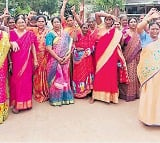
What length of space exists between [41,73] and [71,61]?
0.70 m

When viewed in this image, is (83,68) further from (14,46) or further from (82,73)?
(14,46)

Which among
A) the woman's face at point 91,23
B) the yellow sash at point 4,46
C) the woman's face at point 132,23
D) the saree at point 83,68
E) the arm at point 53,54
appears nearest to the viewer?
the yellow sash at point 4,46

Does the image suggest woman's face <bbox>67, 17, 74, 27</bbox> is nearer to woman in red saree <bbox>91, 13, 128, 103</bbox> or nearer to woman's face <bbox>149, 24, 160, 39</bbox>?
woman in red saree <bbox>91, 13, 128, 103</bbox>

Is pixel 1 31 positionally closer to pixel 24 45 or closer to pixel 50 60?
pixel 24 45

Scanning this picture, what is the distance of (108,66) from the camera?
6.05 metres

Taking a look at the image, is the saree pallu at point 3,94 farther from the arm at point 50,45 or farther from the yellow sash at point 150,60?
the yellow sash at point 150,60

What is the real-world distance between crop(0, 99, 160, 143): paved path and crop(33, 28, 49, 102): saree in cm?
23

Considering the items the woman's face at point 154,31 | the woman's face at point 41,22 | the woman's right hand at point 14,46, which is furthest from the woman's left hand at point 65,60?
the woman's face at point 154,31

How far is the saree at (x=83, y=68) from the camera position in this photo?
6250 millimetres

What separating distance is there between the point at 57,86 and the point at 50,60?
0.46 metres

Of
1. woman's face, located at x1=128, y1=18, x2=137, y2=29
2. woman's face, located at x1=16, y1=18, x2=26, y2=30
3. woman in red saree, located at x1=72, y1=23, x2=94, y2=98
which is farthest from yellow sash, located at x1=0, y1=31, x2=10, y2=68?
woman's face, located at x1=128, y1=18, x2=137, y2=29

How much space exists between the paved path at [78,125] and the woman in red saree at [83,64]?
15.3 inches

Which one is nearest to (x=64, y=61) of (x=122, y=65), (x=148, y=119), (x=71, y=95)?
(x=71, y=95)

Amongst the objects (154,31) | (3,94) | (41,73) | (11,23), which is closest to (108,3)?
(11,23)
